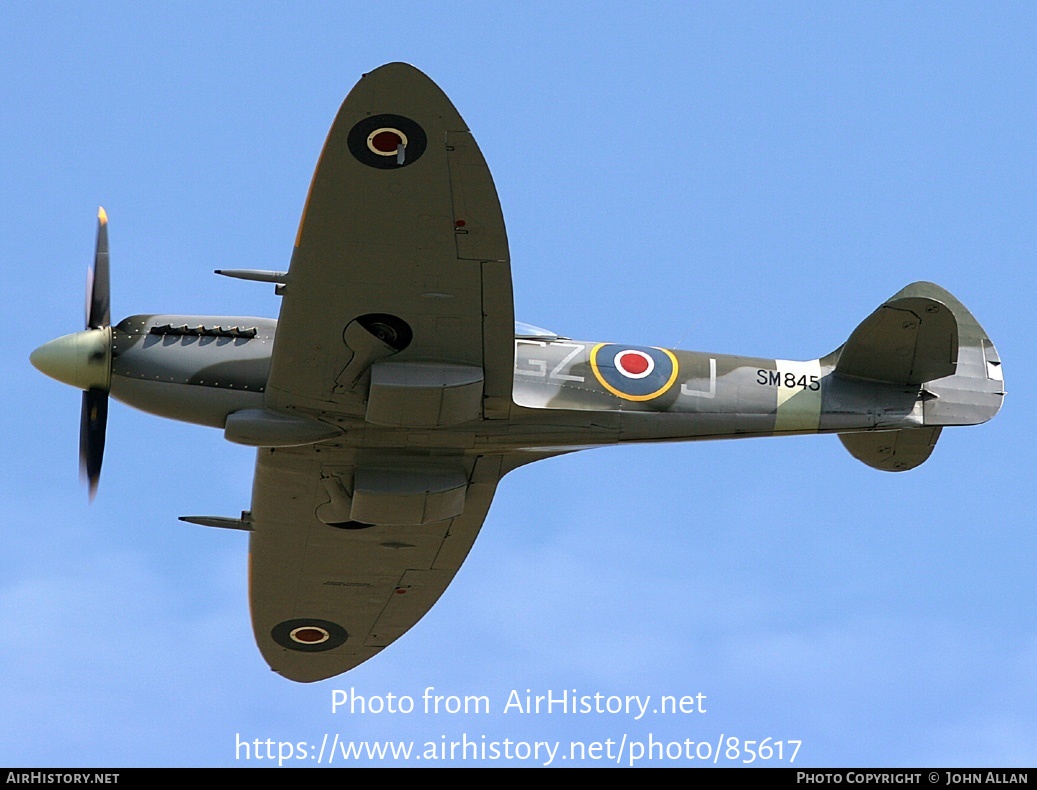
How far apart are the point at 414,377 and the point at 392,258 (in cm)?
112

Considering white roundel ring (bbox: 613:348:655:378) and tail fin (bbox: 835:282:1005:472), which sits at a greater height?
tail fin (bbox: 835:282:1005:472)

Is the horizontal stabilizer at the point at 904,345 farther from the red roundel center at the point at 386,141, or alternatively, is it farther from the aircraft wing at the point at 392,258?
the red roundel center at the point at 386,141

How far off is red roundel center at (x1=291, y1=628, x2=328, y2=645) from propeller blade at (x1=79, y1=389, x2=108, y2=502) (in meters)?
3.61

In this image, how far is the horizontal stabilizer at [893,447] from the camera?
1612 cm

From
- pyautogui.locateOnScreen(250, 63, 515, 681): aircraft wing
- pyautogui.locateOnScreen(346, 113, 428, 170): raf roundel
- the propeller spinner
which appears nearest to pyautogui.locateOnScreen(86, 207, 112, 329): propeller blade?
the propeller spinner

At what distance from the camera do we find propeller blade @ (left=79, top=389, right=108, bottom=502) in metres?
14.4

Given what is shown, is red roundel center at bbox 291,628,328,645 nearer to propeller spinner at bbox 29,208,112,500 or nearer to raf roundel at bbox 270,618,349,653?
raf roundel at bbox 270,618,349,653

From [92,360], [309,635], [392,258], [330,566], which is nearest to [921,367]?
[392,258]

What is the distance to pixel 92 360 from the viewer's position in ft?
46.4

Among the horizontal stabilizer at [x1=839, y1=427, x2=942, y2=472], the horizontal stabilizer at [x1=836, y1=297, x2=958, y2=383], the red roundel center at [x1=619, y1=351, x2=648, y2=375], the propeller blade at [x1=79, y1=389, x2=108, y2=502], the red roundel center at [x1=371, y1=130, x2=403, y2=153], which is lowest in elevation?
the propeller blade at [x1=79, y1=389, x2=108, y2=502]

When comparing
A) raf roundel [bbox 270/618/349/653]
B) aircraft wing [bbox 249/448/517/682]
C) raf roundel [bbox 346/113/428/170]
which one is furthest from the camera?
raf roundel [bbox 270/618/349/653]

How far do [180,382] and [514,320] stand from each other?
3.05 meters
